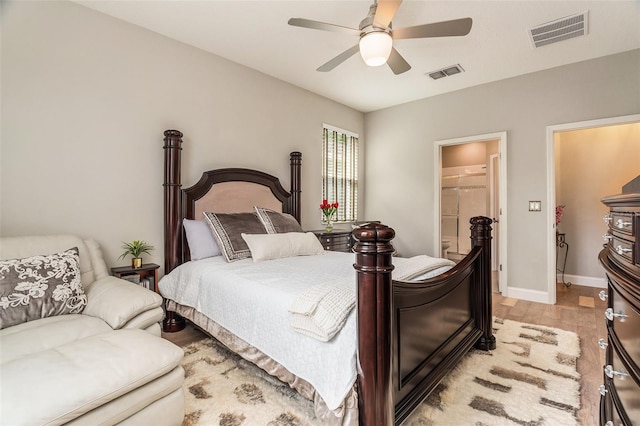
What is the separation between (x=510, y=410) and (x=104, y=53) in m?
3.87

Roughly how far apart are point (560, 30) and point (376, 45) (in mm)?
2033

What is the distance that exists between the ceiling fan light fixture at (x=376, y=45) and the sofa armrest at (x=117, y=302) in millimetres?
2202

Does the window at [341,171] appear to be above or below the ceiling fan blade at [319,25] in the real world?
below

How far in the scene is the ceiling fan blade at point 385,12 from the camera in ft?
6.30

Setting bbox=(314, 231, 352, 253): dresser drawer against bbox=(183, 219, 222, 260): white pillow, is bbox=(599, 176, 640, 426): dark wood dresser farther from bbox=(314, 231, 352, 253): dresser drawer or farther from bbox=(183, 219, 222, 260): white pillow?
bbox=(314, 231, 352, 253): dresser drawer

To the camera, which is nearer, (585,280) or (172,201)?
(172,201)

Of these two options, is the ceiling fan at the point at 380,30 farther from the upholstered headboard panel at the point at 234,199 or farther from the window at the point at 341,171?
the window at the point at 341,171

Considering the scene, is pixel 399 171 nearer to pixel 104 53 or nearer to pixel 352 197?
pixel 352 197

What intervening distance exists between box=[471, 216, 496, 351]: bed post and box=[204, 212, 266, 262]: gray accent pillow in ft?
6.31

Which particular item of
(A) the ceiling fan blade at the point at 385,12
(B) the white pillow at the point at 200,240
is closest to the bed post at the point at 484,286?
(A) the ceiling fan blade at the point at 385,12

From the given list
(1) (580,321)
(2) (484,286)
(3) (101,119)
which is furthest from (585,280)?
(3) (101,119)

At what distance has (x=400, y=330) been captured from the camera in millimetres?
1487

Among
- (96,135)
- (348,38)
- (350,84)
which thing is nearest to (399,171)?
(350,84)

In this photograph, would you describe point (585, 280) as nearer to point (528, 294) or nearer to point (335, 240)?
point (528, 294)
